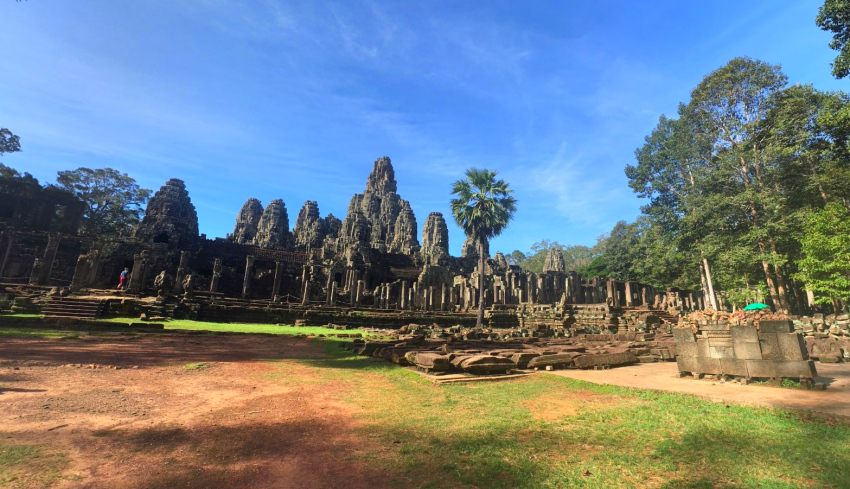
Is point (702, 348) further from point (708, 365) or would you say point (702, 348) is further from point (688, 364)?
point (688, 364)

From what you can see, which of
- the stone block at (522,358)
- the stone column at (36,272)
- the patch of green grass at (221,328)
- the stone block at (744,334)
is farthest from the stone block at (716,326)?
the stone column at (36,272)

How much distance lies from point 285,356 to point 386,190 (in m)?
63.0

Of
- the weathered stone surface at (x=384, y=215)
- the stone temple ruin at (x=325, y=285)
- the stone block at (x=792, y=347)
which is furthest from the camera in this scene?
the weathered stone surface at (x=384, y=215)

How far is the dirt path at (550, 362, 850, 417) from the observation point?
530 cm

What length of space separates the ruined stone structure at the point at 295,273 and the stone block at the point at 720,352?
49.6 feet

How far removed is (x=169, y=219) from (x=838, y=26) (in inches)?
1988

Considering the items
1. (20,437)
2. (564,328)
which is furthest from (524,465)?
(564,328)

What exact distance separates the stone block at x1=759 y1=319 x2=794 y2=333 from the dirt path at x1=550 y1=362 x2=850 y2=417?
42.3 inches

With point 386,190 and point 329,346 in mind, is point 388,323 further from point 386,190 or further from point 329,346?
point 386,190

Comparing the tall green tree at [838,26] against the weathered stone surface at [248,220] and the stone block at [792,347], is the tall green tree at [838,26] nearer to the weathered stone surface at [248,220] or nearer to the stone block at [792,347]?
the stone block at [792,347]

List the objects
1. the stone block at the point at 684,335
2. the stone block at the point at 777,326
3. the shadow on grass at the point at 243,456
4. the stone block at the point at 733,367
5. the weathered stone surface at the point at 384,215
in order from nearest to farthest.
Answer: the shadow on grass at the point at 243,456
the stone block at the point at 777,326
the stone block at the point at 733,367
the stone block at the point at 684,335
the weathered stone surface at the point at 384,215

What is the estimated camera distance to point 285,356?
10281 mm

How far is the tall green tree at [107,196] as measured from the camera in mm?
46094

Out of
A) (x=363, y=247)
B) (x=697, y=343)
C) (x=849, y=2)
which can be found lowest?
(x=697, y=343)
